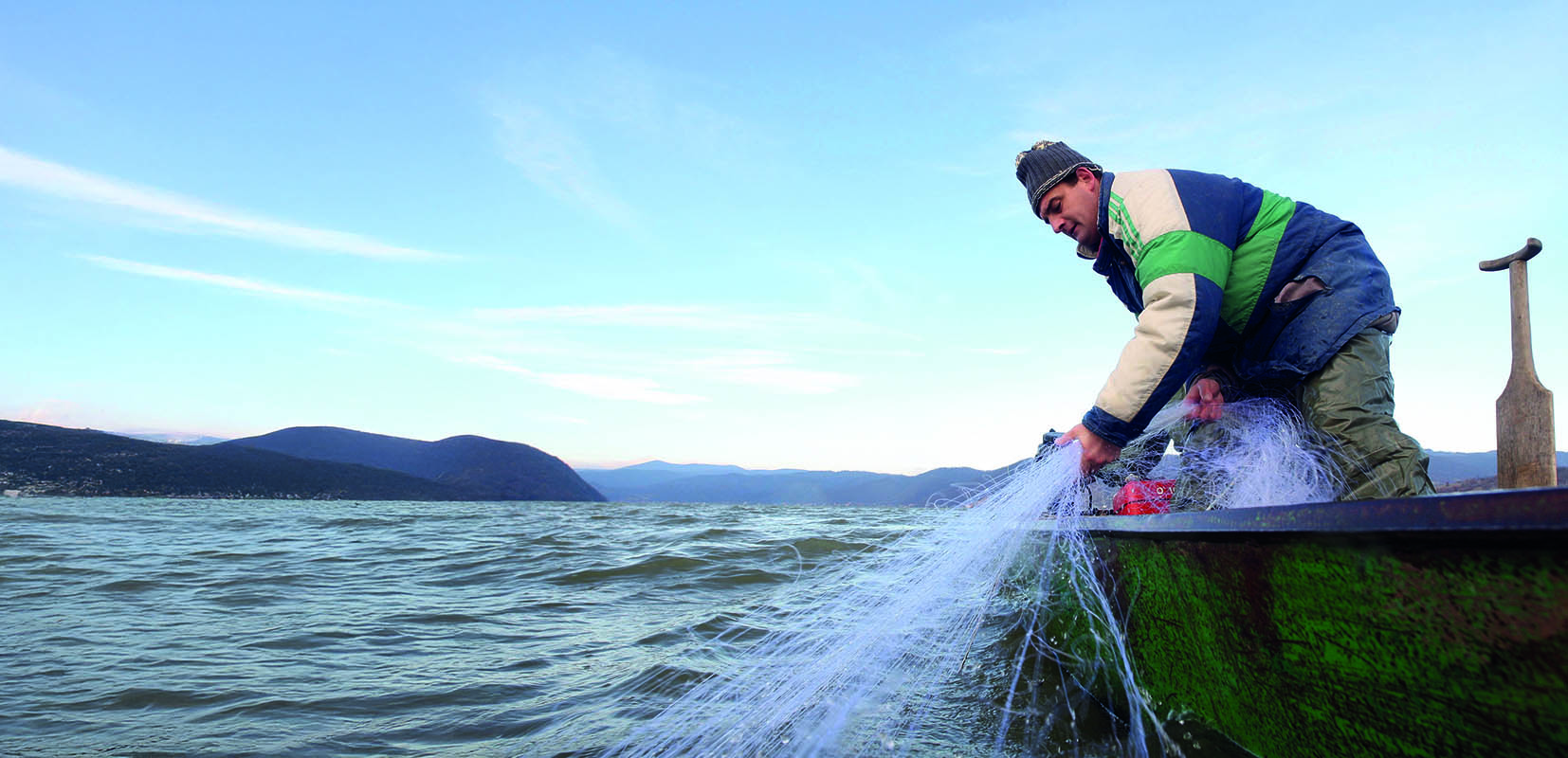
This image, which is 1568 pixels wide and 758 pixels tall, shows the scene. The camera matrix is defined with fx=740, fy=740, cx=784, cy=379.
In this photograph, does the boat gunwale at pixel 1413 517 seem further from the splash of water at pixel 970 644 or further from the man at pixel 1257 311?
the splash of water at pixel 970 644

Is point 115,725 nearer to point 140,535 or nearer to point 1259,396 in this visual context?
point 1259,396

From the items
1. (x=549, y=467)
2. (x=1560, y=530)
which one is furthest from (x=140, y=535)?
(x=549, y=467)

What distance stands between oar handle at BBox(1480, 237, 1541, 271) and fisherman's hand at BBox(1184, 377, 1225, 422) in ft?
5.31

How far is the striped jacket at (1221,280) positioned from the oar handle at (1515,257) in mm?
1474

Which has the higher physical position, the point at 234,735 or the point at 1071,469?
the point at 1071,469

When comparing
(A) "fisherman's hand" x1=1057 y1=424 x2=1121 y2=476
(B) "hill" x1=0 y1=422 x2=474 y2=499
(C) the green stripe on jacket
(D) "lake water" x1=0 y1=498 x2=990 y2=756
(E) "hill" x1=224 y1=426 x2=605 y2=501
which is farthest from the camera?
(E) "hill" x1=224 y1=426 x2=605 y2=501

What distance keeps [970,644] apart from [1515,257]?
319 cm

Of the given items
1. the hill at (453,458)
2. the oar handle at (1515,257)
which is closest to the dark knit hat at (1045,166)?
the oar handle at (1515,257)

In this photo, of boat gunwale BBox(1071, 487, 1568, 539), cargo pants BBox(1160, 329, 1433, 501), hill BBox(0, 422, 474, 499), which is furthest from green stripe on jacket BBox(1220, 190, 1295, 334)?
hill BBox(0, 422, 474, 499)

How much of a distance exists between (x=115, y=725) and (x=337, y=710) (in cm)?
81

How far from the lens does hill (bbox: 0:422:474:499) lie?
1871 inches

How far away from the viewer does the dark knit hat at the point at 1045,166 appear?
9.69ft

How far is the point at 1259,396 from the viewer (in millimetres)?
3051

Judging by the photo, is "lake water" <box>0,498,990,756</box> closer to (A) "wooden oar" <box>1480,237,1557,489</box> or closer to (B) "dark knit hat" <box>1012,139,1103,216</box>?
(B) "dark knit hat" <box>1012,139,1103,216</box>
